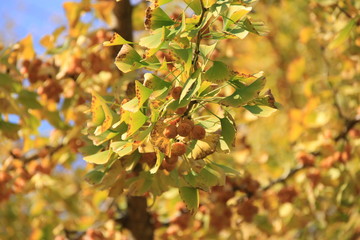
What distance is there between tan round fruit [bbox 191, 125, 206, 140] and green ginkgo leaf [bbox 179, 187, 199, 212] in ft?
0.64

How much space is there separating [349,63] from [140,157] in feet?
5.99

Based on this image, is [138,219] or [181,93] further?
[138,219]

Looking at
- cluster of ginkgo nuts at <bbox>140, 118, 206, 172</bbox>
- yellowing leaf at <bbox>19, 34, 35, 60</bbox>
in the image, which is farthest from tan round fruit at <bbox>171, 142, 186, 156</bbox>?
yellowing leaf at <bbox>19, 34, 35, 60</bbox>

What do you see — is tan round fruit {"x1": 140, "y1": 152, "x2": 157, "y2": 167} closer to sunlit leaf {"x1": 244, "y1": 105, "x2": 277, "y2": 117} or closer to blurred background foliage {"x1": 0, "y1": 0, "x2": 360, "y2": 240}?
sunlit leaf {"x1": 244, "y1": 105, "x2": 277, "y2": 117}

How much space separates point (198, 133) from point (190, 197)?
8.2 inches

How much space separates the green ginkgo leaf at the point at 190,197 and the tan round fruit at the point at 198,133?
0.64 feet

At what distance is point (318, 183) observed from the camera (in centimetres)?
243

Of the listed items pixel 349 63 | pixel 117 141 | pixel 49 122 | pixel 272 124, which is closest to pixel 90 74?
pixel 49 122

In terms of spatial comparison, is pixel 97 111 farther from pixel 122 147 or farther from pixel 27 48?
pixel 27 48

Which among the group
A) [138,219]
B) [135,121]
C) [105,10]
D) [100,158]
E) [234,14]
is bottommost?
[138,219]

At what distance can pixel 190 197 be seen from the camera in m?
1.26

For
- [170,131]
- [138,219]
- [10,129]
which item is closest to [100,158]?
[170,131]

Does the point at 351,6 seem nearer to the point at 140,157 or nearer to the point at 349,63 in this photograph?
the point at 349,63

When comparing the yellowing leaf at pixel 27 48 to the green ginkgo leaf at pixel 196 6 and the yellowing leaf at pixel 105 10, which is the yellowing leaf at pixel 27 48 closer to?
the yellowing leaf at pixel 105 10
